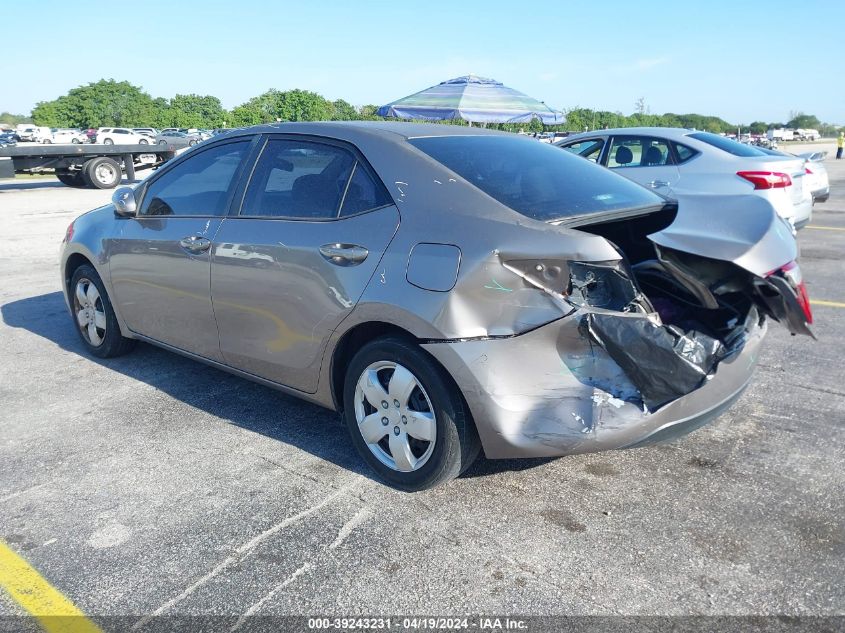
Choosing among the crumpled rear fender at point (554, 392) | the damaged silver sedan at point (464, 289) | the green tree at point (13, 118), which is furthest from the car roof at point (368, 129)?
the green tree at point (13, 118)

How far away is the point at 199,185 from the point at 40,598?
96.0 inches

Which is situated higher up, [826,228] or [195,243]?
[195,243]

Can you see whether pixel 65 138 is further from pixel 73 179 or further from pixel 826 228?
pixel 826 228

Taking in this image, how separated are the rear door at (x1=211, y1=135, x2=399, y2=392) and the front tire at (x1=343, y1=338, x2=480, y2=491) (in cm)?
26

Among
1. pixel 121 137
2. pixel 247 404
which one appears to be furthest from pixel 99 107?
pixel 247 404

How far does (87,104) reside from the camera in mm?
93250

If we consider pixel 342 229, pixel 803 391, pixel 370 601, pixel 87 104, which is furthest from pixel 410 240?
pixel 87 104

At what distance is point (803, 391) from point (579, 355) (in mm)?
2290

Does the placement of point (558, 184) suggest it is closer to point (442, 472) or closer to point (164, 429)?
point (442, 472)

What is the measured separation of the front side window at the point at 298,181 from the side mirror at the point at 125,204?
1.17m

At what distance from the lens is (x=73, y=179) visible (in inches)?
843

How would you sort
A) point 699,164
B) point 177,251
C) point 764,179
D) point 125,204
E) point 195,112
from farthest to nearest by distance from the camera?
point 195,112 < point 699,164 < point 764,179 < point 125,204 < point 177,251

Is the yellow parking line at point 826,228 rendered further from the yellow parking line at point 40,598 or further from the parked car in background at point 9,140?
the parked car in background at point 9,140

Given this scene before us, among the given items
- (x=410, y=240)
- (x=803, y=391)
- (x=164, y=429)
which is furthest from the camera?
(x=803, y=391)
